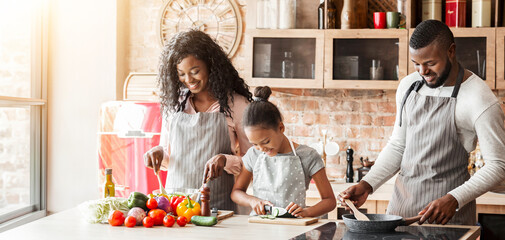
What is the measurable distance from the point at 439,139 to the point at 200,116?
1028mm

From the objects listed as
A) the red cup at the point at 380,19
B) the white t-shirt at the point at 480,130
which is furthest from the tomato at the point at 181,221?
the red cup at the point at 380,19

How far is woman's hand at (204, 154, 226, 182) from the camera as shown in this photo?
243 cm

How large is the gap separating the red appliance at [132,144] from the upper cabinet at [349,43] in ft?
2.44

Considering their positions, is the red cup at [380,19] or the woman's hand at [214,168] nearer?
the woman's hand at [214,168]

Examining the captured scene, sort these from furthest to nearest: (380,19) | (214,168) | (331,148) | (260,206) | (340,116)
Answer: (340,116), (331,148), (380,19), (214,168), (260,206)

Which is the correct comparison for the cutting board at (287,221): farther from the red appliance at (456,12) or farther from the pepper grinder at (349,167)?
the red appliance at (456,12)

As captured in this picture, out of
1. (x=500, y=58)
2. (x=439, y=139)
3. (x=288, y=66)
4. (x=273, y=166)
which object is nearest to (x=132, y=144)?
(x=288, y=66)

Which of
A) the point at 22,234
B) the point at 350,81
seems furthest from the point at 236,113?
the point at 350,81

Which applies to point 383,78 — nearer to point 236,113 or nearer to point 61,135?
point 236,113

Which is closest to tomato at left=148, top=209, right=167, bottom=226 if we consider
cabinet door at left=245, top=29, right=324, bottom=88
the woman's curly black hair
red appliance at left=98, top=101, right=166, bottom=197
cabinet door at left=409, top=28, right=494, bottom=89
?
the woman's curly black hair

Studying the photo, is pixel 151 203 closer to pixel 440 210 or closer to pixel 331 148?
pixel 440 210

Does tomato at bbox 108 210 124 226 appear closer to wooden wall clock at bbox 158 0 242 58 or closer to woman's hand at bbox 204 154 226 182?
woman's hand at bbox 204 154 226 182

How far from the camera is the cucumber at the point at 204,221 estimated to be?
2.18 m

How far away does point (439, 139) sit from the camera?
7.64ft
